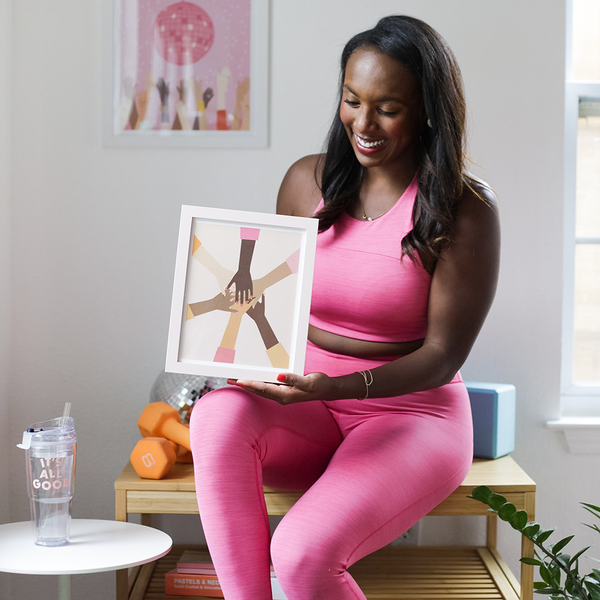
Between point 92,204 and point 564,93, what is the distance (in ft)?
4.33

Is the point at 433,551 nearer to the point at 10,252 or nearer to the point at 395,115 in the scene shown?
the point at 395,115

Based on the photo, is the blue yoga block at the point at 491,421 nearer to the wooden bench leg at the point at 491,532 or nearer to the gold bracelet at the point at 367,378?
the wooden bench leg at the point at 491,532

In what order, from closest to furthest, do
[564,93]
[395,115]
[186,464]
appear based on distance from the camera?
[395,115]
[186,464]
[564,93]

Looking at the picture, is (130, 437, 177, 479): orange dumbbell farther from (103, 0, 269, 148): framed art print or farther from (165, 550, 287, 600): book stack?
(103, 0, 269, 148): framed art print

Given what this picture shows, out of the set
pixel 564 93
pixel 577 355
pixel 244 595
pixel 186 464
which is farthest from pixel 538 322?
pixel 244 595

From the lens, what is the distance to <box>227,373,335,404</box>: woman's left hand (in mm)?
1113

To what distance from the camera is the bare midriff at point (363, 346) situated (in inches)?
52.6

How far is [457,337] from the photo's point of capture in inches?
50.9

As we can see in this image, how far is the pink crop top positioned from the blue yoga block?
35cm

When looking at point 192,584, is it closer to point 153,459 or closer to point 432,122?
point 153,459

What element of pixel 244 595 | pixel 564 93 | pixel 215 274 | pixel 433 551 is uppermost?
pixel 564 93

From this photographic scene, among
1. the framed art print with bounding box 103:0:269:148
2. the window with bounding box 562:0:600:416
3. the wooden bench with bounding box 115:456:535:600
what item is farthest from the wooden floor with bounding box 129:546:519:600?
the framed art print with bounding box 103:0:269:148

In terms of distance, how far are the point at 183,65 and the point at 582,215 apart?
1.20 metres

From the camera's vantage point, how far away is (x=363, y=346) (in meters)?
1.34
